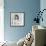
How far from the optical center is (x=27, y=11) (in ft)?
18.6

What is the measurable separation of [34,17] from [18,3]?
0.88m

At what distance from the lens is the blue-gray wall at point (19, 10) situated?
5586 millimetres

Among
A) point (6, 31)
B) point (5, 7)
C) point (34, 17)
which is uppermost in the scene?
point (5, 7)

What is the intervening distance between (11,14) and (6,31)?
73 centimetres

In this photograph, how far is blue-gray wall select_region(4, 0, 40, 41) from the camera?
559cm

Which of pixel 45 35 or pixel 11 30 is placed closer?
pixel 45 35

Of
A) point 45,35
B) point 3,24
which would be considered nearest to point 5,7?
point 3,24

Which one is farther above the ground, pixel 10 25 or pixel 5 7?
pixel 5 7

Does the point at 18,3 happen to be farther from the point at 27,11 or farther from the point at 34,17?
the point at 34,17

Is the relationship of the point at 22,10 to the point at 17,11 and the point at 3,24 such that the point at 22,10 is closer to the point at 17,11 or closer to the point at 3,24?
the point at 17,11

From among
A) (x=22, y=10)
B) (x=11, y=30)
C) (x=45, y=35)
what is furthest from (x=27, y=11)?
(x=45, y=35)

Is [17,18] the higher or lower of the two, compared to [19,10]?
lower

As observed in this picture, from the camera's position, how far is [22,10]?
5.63 meters

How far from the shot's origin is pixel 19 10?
5.63 m
